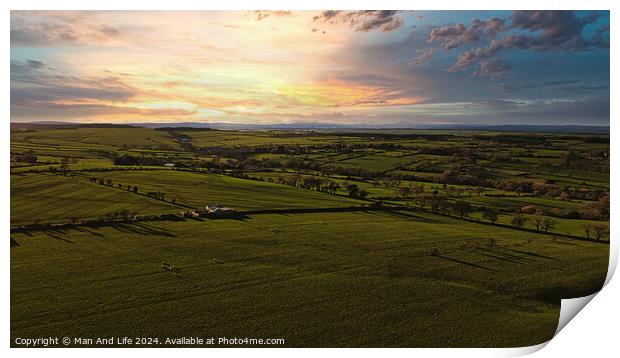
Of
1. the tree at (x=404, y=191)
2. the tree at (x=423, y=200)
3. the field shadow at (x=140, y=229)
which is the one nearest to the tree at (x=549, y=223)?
the tree at (x=423, y=200)

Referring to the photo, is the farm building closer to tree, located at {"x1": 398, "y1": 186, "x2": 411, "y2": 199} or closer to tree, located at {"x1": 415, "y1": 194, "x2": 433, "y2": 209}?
tree, located at {"x1": 398, "y1": 186, "x2": 411, "y2": 199}

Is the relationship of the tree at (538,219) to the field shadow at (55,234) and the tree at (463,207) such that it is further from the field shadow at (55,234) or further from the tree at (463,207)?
the field shadow at (55,234)

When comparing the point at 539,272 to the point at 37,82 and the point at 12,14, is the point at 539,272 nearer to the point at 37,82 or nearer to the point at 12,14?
the point at 37,82

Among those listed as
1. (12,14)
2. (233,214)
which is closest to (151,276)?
(233,214)

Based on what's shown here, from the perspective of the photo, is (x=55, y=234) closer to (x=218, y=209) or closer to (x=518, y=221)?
(x=218, y=209)

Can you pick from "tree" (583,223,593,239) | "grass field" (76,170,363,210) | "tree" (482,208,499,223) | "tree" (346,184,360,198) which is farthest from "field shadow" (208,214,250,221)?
"tree" (583,223,593,239)

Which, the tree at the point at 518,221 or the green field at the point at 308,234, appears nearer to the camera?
the green field at the point at 308,234
